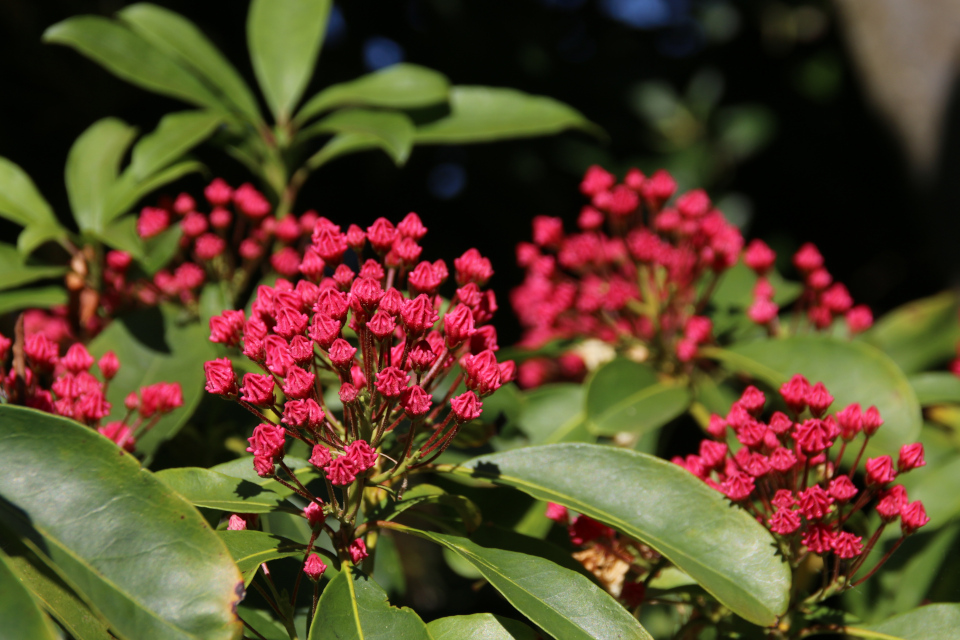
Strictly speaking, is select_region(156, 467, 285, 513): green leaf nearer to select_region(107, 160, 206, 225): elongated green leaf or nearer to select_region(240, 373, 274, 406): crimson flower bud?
select_region(240, 373, 274, 406): crimson flower bud

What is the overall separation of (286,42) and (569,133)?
86.6 inches

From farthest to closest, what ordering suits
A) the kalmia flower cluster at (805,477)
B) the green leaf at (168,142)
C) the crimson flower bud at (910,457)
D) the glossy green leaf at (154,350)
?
the green leaf at (168,142)
the glossy green leaf at (154,350)
the crimson flower bud at (910,457)
the kalmia flower cluster at (805,477)

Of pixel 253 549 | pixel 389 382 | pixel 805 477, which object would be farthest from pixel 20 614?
pixel 805 477

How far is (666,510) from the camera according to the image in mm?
1185

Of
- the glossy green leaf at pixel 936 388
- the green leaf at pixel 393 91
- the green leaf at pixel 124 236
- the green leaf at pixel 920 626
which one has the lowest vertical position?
the green leaf at pixel 920 626

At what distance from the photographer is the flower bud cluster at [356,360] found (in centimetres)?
108

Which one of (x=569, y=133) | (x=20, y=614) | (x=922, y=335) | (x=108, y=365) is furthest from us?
(x=569, y=133)

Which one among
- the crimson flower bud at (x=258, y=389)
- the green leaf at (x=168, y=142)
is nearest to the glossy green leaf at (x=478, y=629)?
the crimson flower bud at (x=258, y=389)

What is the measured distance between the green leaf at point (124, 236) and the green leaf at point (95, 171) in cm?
7

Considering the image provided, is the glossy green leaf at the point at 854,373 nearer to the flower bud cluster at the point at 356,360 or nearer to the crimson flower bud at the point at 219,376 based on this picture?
the flower bud cluster at the point at 356,360

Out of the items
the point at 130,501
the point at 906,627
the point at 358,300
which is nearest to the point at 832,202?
the point at 906,627

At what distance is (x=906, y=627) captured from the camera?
1211 mm

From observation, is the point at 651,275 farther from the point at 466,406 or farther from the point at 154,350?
the point at 154,350

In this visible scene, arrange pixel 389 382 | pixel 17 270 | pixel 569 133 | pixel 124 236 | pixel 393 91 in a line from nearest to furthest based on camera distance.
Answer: pixel 389 382
pixel 124 236
pixel 17 270
pixel 393 91
pixel 569 133
